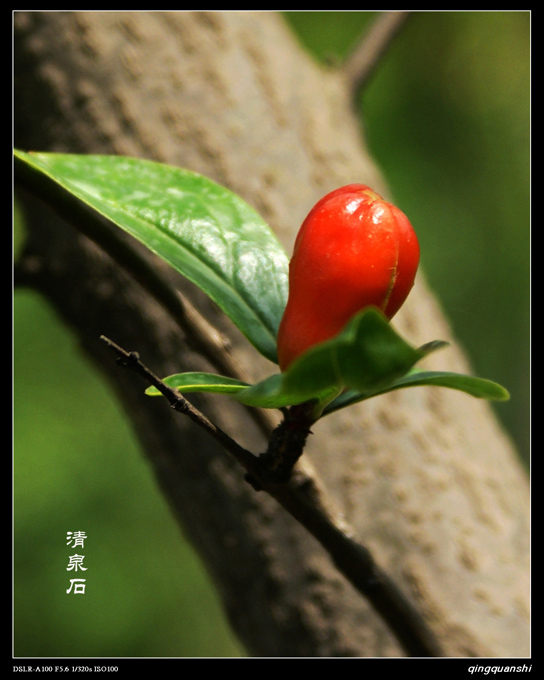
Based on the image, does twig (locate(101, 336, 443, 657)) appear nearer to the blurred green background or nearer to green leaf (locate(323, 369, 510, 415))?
green leaf (locate(323, 369, 510, 415))

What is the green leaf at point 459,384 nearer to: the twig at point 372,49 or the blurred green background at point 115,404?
the twig at point 372,49

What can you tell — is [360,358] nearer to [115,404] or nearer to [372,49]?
[372,49]

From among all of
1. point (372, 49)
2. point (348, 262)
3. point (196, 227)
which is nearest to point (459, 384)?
point (348, 262)

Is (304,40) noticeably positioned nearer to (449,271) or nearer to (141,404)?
(449,271)

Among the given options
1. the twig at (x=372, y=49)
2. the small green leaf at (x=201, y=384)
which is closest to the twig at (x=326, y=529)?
the small green leaf at (x=201, y=384)

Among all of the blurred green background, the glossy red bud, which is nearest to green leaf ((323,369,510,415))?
the glossy red bud

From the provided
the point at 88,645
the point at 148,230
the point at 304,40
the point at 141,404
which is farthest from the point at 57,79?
the point at 88,645
